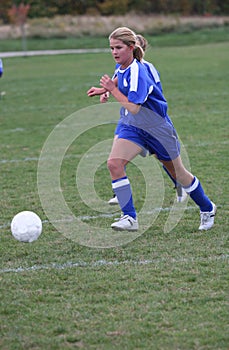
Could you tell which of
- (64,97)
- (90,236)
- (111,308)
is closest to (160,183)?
(90,236)

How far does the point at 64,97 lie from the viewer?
1573 cm

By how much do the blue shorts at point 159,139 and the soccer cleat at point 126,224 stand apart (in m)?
0.58

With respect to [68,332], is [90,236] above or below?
below

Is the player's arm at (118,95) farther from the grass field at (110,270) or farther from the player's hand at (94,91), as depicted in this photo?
the grass field at (110,270)

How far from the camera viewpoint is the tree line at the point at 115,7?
47625 millimetres

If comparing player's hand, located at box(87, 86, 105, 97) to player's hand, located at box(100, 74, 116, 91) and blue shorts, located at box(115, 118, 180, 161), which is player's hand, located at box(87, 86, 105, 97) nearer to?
player's hand, located at box(100, 74, 116, 91)

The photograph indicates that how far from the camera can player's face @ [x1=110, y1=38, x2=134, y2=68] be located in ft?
18.1

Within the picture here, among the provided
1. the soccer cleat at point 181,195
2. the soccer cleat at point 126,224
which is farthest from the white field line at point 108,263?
the soccer cleat at point 181,195

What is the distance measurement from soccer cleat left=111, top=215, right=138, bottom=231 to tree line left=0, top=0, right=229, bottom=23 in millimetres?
42592

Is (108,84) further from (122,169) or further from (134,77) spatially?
(122,169)

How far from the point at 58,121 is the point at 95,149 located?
2.76 meters

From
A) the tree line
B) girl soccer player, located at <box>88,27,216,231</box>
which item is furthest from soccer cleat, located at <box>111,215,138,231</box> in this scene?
the tree line

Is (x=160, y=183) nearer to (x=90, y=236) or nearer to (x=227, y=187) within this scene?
(x=227, y=187)

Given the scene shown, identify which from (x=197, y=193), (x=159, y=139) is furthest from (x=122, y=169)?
(x=197, y=193)
